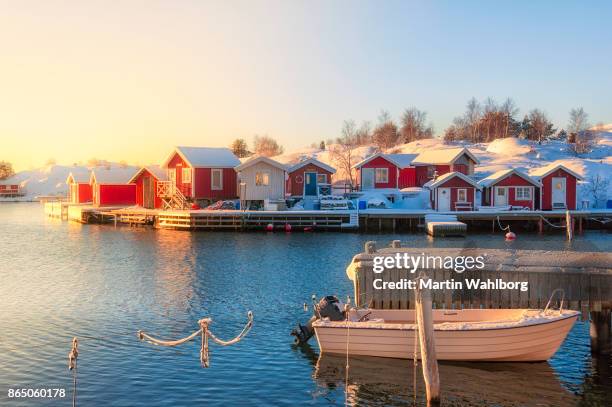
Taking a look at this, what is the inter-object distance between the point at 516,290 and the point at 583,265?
1971mm

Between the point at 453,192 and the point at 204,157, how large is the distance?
2539 cm

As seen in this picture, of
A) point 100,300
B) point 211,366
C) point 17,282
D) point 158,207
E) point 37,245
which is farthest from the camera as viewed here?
point 158,207

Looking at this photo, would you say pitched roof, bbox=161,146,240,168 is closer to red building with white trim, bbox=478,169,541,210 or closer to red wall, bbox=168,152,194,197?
red wall, bbox=168,152,194,197

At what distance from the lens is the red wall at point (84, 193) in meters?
87.7

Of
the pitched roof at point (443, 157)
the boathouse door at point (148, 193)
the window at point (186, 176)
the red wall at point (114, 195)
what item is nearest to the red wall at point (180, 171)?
the window at point (186, 176)

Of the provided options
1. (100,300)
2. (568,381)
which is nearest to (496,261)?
(568,381)

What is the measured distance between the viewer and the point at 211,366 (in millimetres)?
18047

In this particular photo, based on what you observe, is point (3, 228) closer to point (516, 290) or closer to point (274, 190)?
point (274, 190)

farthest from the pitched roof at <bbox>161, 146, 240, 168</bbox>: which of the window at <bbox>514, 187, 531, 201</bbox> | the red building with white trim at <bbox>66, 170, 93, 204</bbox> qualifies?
the window at <bbox>514, 187, 531, 201</bbox>

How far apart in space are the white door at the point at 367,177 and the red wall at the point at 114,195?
92.4 ft

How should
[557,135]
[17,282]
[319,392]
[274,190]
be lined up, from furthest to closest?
[557,135] < [274,190] < [17,282] < [319,392]

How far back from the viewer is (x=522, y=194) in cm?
6247

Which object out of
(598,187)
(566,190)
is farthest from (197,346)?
(598,187)

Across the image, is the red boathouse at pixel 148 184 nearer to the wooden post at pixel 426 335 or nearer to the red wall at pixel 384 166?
the red wall at pixel 384 166
